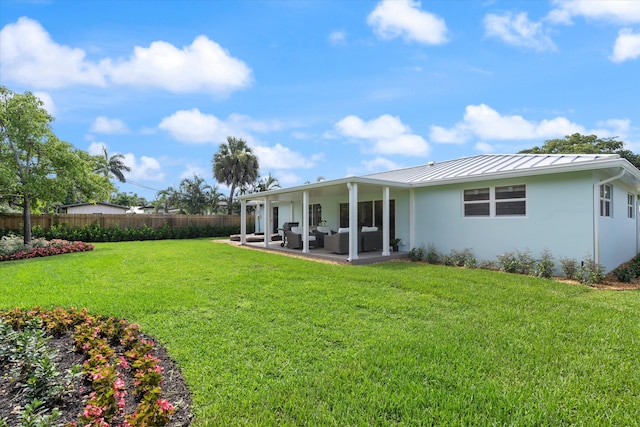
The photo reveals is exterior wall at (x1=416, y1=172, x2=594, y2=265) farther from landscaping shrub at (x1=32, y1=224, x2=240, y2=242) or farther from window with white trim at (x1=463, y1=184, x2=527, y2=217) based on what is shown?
landscaping shrub at (x1=32, y1=224, x2=240, y2=242)

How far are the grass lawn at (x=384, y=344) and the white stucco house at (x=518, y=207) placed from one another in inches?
72.5

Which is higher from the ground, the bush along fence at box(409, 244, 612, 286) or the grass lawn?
the bush along fence at box(409, 244, 612, 286)

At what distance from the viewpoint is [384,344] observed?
3.57 metres

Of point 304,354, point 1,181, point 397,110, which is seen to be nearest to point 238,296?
point 304,354

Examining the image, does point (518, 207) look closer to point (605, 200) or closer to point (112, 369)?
point (605, 200)

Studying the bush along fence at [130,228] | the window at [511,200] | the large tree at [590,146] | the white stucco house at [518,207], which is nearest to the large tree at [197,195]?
the bush along fence at [130,228]

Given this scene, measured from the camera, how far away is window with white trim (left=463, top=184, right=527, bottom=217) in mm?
8688

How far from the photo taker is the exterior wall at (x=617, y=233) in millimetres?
8094

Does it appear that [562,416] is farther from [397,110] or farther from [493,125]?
[493,125]

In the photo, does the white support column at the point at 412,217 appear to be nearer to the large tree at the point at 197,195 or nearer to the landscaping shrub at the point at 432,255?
the landscaping shrub at the point at 432,255

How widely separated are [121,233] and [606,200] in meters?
21.9

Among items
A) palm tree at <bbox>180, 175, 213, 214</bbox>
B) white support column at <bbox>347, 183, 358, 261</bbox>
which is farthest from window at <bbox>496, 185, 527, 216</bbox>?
palm tree at <bbox>180, 175, 213, 214</bbox>

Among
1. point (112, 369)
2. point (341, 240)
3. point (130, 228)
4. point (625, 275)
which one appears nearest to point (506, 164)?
point (625, 275)

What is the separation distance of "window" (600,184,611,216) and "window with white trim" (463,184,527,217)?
1.94m
